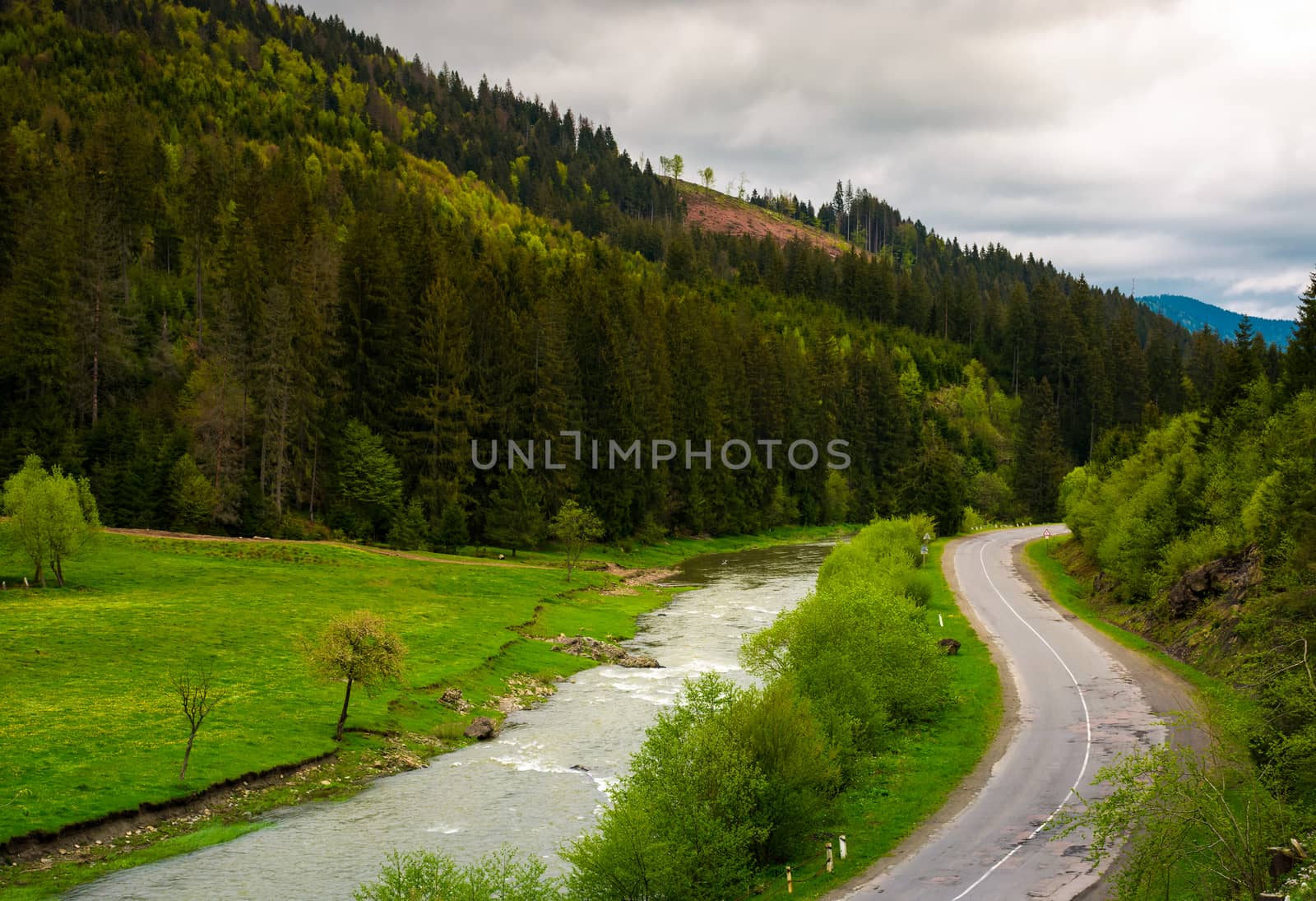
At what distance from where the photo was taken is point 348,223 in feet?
446

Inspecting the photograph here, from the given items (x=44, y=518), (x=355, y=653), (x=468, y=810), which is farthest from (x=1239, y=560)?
(x=44, y=518)

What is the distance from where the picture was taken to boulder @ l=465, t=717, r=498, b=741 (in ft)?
145

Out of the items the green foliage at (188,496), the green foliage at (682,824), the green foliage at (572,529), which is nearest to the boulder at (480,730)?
the green foliage at (682,824)

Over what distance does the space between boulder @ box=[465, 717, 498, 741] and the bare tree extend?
11617 millimetres

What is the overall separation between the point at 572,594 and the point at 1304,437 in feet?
180

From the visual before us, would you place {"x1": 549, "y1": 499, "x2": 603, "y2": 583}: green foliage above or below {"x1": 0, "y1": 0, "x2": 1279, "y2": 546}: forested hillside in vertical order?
below

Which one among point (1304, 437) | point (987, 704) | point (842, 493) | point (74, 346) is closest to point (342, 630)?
point (987, 704)

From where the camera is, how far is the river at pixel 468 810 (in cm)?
2812

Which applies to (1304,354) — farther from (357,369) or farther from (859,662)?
(357,369)

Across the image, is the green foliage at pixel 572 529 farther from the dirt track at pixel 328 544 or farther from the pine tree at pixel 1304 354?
the pine tree at pixel 1304 354

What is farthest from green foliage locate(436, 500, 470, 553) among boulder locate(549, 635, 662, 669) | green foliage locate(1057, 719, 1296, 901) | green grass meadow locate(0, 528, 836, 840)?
green foliage locate(1057, 719, 1296, 901)

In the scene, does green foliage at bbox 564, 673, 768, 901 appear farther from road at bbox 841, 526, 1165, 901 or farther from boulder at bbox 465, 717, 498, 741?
boulder at bbox 465, 717, 498, 741

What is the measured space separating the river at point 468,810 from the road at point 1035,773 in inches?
485

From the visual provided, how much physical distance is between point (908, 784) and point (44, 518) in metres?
53.7
